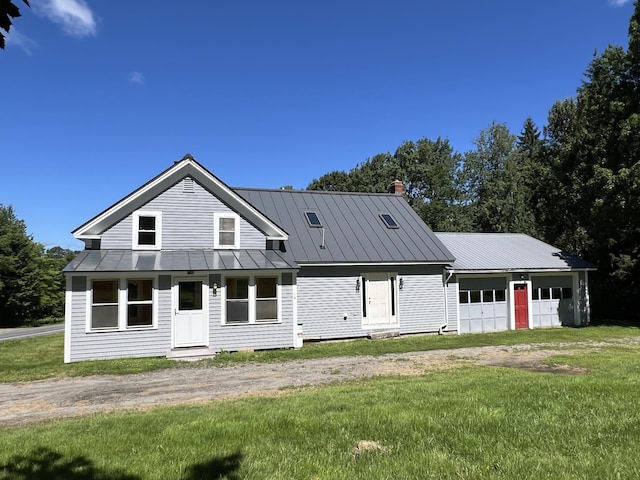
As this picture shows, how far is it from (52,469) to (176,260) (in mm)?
10933

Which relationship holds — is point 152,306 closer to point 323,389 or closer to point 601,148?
point 323,389

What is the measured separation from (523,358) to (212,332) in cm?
958

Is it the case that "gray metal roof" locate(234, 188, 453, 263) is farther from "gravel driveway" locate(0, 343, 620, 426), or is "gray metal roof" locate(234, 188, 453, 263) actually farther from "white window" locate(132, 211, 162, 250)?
"gravel driveway" locate(0, 343, 620, 426)

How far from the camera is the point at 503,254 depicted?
22328mm

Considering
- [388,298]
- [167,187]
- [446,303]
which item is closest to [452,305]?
[446,303]

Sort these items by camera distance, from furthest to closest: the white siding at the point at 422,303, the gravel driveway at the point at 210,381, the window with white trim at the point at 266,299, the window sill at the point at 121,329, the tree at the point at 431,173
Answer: the tree at the point at 431,173 → the white siding at the point at 422,303 → the window with white trim at the point at 266,299 → the window sill at the point at 121,329 → the gravel driveway at the point at 210,381

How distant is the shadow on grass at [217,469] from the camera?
407 centimetres

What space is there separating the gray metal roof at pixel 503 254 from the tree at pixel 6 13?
18627mm

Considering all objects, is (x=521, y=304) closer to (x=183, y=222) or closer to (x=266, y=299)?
(x=266, y=299)

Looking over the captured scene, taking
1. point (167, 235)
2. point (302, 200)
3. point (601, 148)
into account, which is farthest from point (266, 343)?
point (601, 148)

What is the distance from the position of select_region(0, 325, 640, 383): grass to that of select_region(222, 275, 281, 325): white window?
4.05 feet

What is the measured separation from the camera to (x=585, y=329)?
20.7 meters

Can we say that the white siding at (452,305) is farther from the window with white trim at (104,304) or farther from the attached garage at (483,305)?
the window with white trim at (104,304)

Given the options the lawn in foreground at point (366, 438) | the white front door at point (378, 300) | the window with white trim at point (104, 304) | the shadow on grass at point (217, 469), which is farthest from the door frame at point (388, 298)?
the shadow on grass at point (217, 469)
